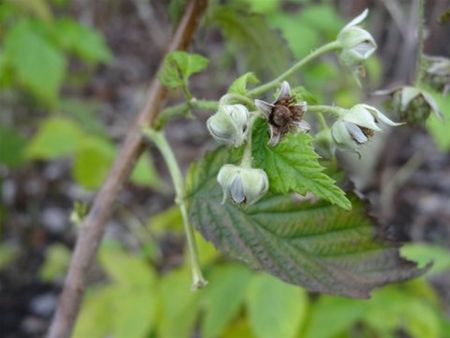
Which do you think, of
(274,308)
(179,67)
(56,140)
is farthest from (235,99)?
(56,140)

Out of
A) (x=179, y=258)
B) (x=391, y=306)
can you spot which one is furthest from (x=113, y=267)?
(x=179, y=258)

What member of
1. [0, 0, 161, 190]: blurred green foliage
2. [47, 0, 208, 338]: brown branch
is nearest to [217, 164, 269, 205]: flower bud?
[47, 0, 208, 338]: brown branch

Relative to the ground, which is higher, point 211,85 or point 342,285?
point 342,285

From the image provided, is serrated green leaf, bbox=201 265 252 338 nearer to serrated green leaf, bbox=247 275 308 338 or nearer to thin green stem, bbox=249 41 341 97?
serrated green leaf, bbox=247 275 308 338

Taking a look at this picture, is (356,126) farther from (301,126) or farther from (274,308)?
(274,308)

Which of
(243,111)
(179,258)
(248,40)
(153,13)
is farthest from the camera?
(153,13)

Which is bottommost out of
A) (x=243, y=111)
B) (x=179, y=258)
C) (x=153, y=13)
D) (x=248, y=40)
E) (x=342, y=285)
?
(x=179, y=258)

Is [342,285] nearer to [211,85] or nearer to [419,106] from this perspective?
[419,106]

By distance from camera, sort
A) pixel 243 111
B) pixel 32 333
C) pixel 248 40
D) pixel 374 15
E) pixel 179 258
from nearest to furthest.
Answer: pixel 243 111 → pixel 248 40 → pixel 32 333 → pixel 179 258 → pixel 374 15
